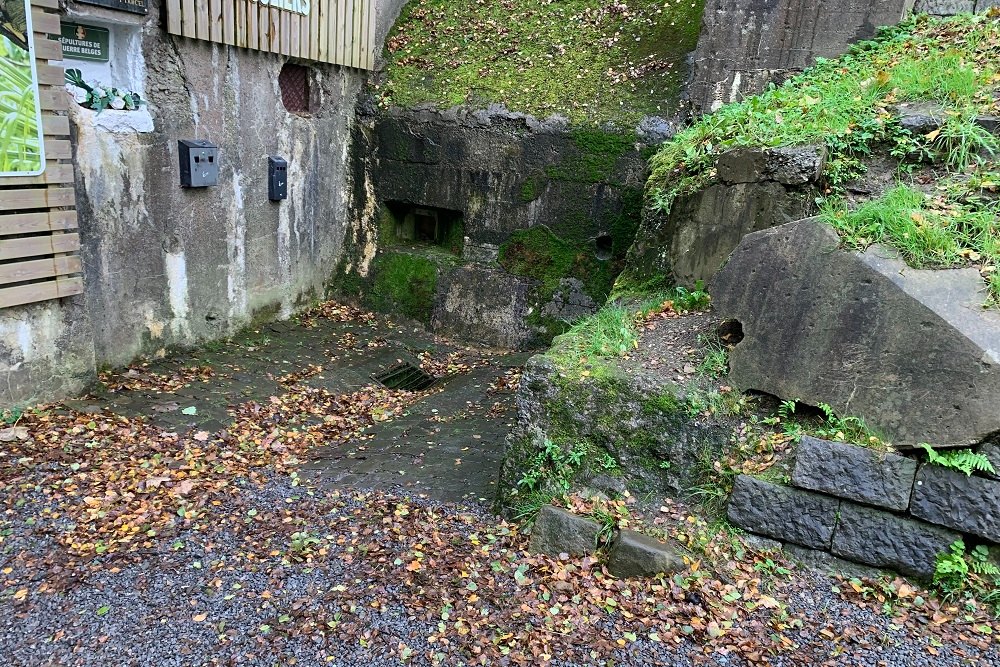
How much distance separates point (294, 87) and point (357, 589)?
247 inches

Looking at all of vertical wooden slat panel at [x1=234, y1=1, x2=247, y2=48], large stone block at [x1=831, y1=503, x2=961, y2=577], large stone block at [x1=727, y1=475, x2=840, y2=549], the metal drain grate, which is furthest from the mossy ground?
vertical wooden slat panel at [x1=234, y1=1, x2=247, y2=48]

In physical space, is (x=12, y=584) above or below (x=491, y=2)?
below

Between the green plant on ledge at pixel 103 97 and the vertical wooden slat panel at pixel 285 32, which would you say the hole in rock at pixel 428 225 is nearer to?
the vertical wooden slat panel at pixel 285 32

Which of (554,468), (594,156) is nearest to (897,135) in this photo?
(594,156)

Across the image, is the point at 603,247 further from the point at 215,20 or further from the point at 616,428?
the point at 215,20

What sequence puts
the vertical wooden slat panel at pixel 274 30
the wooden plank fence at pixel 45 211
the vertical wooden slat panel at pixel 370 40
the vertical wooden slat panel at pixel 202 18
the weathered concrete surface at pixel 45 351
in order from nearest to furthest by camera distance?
the wooden plank fence at pixel 45 211
the weathered concrete surface at pixel 45 351
the vertical wooden slat panel at pixel 202 18
the vertical wooden slat panel at pixel 274 30
the vertical wooden slat panel at pixel 370 40

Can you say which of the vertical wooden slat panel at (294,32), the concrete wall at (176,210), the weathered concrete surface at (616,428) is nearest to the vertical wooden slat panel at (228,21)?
the concrete wall at (176,210)

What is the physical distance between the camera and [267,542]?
13.7 feet

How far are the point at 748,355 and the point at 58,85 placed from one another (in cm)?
541

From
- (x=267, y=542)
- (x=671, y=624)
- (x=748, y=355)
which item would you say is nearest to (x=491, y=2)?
(x=748, y=355)

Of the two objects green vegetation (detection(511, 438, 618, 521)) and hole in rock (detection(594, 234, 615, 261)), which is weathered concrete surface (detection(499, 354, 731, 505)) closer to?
green vegetation (detection(511, 438, 618, 521))

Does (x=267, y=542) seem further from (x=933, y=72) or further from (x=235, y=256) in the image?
(x=933, y=72)

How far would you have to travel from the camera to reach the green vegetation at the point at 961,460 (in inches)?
134

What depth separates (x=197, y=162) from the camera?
6.70 meters
